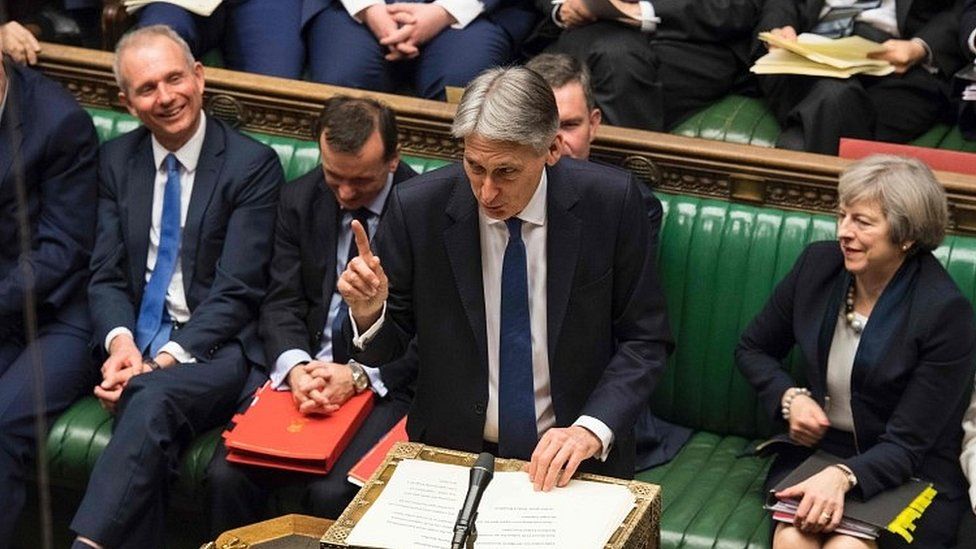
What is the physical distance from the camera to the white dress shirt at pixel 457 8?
461 centimetres

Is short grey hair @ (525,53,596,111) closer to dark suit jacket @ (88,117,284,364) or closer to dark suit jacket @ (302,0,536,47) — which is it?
dark suit jacket @ (88,117,284,364)

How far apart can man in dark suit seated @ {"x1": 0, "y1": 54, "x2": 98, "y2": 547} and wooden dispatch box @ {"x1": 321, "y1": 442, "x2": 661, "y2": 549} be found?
4.79 ft

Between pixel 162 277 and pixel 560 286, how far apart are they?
1.44m

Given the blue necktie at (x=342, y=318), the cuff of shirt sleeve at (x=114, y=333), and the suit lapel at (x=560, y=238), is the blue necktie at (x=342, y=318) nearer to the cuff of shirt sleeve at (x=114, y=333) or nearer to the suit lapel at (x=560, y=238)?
the cuff of shirt sleeve at (x=114, y=333)

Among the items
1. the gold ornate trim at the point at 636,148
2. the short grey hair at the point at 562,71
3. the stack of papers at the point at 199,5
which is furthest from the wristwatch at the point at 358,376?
the stack of papers at the point at 199,5

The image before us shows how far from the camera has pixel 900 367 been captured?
3250 mm

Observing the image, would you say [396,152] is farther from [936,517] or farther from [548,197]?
[936,517]

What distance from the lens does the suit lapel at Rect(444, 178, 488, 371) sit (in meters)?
2.97

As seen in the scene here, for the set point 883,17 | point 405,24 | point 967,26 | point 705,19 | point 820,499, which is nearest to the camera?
point 820,499

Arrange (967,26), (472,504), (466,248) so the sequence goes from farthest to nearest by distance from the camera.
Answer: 1. (967,26)
2. (466,248)
3. (472,504)

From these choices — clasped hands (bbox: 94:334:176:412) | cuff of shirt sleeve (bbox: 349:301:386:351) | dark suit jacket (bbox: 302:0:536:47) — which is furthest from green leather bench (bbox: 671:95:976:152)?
cuff of shirt sleeve (bbox: 349:301:386:351)

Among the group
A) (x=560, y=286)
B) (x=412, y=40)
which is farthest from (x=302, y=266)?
(x=560, y=286)

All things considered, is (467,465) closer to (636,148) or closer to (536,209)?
(536,209)

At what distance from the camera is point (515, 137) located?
8.86ft
